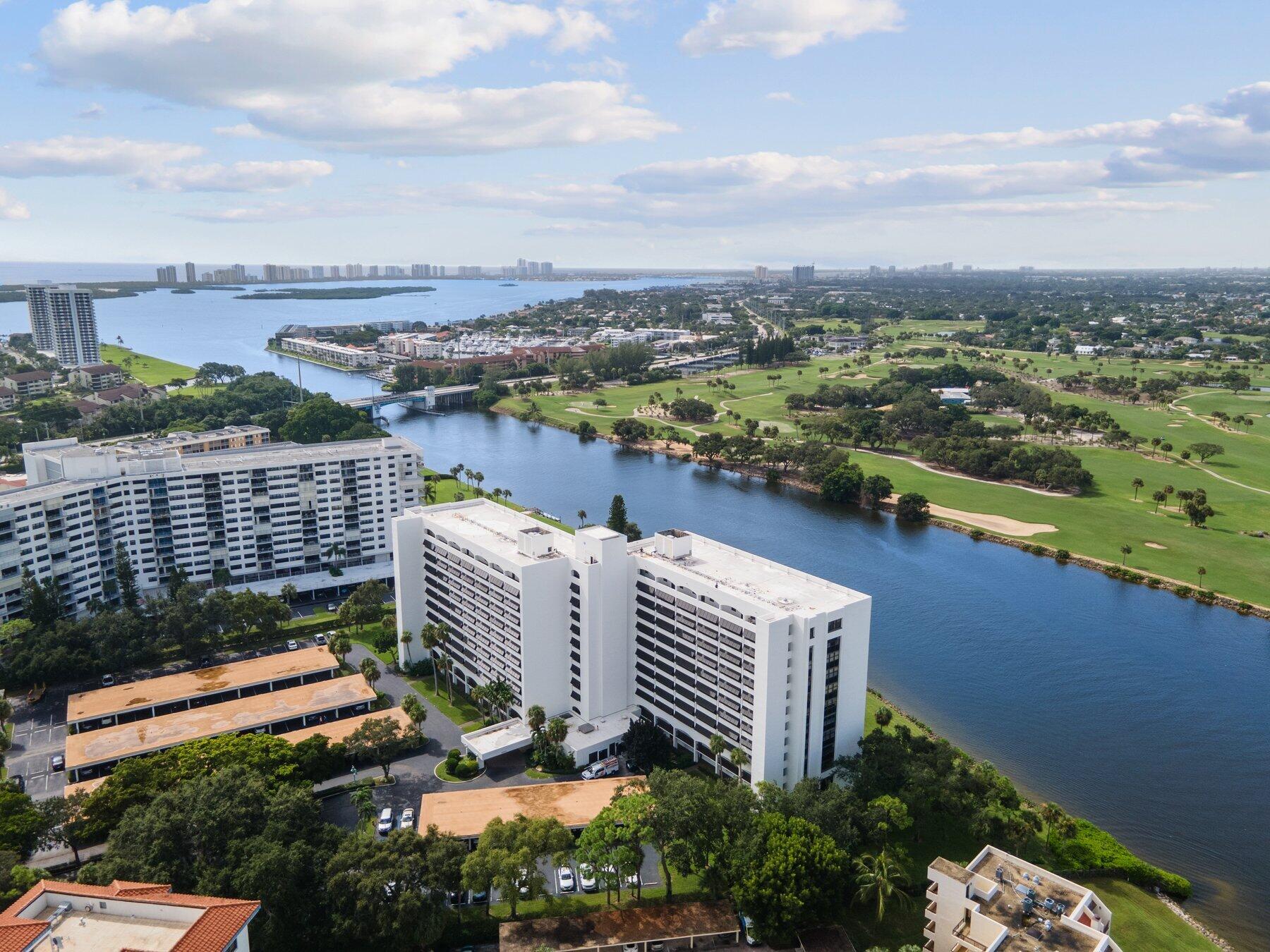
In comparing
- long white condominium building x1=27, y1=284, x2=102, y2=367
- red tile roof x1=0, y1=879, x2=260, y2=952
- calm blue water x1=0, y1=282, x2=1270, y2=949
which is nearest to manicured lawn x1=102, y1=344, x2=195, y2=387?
long white condominium building x1=27, y1=284, x2=102, y2=367

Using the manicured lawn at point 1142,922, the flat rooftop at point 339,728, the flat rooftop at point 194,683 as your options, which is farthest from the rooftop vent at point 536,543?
the manicured lawn at point 1142,922

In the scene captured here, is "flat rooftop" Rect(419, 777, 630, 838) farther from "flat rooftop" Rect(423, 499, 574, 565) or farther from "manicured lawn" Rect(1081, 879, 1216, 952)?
"manicured lawn" Rect(1081, 879, 1216, 952)

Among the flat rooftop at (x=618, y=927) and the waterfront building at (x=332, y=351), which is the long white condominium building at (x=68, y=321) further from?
the flat rooftop at (x=618, y=927)

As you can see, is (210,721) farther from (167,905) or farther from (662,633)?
(662,633)

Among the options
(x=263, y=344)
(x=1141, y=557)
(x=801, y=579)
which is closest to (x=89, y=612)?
(x=801, y=579)

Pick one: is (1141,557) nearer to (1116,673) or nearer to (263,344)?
(1116,673)

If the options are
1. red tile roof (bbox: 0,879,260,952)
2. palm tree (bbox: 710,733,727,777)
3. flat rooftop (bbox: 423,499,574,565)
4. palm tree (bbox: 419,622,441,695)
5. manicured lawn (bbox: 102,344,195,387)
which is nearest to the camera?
red tile roof (bbox: 0,879,260,952)
